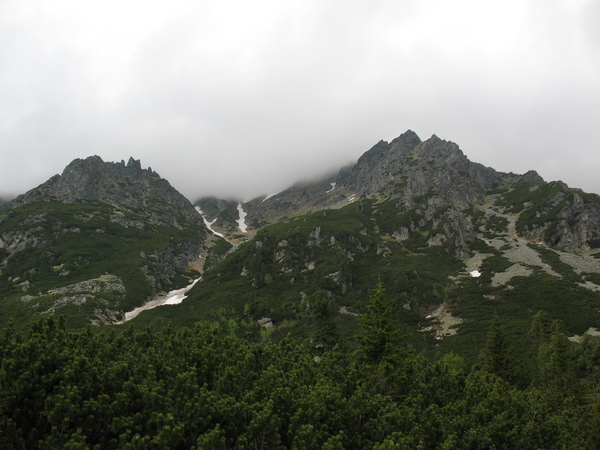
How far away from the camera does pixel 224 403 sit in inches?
432

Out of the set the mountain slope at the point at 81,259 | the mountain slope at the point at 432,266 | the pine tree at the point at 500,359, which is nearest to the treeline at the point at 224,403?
the pine tree at the point at 500,359

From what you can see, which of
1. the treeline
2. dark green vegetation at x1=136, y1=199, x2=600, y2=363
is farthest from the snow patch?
the treeline

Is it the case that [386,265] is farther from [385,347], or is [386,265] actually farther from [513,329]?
[385,347]

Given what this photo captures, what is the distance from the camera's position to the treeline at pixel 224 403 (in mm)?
9359

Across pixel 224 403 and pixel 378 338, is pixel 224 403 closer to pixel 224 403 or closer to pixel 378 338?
pixel 224 403

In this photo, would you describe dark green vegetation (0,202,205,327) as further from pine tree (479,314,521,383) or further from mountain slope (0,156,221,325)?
pine tree (479,314,521,383)

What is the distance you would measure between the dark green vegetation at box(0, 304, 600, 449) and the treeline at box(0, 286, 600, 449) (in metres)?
0.04

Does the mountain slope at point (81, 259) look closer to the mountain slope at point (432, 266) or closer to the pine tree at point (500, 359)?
the mountain slope at point (432, 266)

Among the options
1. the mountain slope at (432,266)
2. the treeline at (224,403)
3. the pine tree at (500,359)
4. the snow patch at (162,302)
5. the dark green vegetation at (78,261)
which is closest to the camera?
the treeline at (224,403)

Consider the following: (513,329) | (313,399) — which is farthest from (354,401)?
(513,329)

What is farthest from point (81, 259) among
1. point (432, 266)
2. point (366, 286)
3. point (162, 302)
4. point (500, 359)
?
point (500, 359)

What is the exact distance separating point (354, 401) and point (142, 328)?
86.6 metres

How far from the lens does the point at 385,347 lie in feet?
80.1

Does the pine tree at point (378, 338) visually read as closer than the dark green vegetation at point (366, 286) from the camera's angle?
Yes
